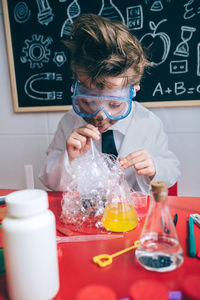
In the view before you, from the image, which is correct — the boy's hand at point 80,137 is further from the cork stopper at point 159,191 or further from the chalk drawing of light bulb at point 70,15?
the chalk drawing of light bulb at point 70,15

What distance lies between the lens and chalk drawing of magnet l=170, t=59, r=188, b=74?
1.54m

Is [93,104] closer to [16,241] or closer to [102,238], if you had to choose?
[102,238]

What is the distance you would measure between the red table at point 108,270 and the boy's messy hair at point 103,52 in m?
0.59

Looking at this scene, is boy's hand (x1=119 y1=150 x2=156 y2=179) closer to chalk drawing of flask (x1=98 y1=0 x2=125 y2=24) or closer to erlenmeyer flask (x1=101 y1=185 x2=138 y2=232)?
erlenmeyer flask (x1=101 y1=185 x2=138 y2=232)

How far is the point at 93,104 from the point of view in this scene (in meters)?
0.97

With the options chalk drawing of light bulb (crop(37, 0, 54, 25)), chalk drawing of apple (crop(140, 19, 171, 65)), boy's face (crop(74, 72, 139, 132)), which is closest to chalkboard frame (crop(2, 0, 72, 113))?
chalk drawing of light bulb (crop(37, 0, 54, 25))

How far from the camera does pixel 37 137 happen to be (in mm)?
1871

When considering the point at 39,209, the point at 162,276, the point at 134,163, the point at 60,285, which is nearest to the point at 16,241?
the point at 39,209

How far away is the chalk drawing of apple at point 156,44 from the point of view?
1526 millimetres

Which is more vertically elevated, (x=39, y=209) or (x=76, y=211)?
(x=39, y=209)

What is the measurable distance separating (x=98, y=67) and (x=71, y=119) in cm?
53

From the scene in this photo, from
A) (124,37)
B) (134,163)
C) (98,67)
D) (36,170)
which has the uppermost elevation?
(124,37)

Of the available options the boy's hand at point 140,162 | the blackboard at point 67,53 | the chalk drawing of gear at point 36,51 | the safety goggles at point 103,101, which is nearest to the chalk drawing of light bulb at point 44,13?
the blackboard at point 67,53

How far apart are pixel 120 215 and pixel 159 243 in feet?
0.54
